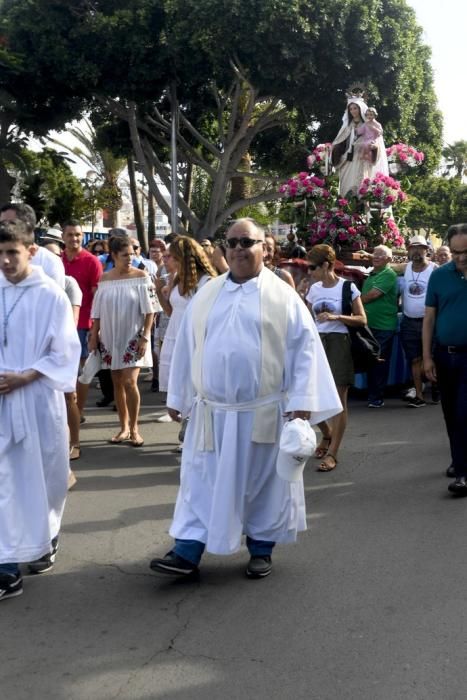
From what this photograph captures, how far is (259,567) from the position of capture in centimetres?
460

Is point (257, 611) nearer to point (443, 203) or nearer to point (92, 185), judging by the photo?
point (92, 185)

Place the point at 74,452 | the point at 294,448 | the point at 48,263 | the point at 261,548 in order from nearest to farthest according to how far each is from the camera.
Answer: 1. the point at 294,448
2. the point at 261,548
3. the point at 48,263
4. the point at 74,452

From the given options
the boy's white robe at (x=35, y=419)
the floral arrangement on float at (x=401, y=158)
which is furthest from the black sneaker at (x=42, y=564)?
the floral arrangement on float at (x=401, y=158)

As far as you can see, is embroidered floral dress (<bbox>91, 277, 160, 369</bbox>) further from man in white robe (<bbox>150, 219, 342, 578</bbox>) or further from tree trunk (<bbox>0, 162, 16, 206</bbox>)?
tree trunk (<bbox>0, 162, 16, 206</bbox>)

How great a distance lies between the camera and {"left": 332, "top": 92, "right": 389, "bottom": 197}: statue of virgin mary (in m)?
13.2

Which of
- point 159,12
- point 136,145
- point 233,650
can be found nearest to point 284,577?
point 233,650

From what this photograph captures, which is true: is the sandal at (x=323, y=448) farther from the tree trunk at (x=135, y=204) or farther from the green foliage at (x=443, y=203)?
the green foliage at (x=443, y=203)

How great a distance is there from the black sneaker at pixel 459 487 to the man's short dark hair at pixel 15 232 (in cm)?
348

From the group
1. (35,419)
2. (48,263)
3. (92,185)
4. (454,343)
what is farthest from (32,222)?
(92,185)

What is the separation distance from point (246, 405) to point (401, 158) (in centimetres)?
Answer: 1028

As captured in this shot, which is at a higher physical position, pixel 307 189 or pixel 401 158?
pixel 401 158

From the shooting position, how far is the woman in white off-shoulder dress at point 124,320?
25.4 ft

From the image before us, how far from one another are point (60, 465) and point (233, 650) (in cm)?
150

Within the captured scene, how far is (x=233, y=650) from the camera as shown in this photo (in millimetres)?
3695
